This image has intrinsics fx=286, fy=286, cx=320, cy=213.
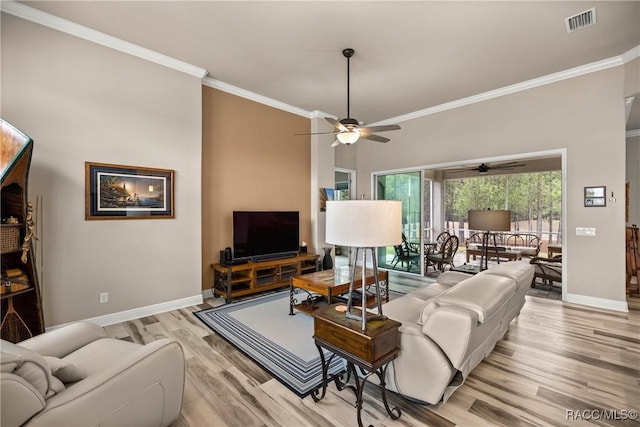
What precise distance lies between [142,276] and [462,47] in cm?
480

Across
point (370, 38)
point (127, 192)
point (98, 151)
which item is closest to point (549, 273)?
point (370, 38)

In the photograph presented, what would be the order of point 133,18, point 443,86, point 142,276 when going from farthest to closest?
point 443,86
point 142,276
point 133,18

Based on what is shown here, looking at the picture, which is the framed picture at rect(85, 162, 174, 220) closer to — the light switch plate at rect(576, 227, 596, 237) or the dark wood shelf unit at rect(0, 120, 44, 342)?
the dark wood shelf unit at rect(0, 120, 44, 342)

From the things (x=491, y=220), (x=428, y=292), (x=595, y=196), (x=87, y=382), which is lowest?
(x=428, y=292)

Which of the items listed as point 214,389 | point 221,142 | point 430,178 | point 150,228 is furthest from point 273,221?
point 430,178

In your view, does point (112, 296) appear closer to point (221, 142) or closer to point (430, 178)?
point (221, 142)

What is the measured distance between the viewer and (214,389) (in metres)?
2.17

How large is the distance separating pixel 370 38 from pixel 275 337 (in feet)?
11.3

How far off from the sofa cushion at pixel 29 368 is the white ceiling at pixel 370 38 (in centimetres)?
301

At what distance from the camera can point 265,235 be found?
470 centimetres

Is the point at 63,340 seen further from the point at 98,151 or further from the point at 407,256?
the point at 407,256

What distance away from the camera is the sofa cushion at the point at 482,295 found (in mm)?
1778

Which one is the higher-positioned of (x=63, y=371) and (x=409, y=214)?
(x=409, y=214)

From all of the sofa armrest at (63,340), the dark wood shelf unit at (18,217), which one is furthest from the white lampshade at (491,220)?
the dark wood shelf unit at (18,217)
